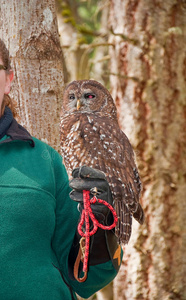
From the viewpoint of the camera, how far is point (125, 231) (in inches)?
82.0

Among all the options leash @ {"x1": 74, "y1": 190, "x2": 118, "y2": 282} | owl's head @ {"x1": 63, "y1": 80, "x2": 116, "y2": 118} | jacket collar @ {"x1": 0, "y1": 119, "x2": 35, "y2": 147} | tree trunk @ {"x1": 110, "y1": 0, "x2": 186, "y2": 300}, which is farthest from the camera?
tree trunk @ {"x1": 110, "y1": 0, "x2": 186, "y2": 300}

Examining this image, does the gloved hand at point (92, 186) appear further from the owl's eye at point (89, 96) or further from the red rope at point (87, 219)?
the owl's eye at point (89, 96)

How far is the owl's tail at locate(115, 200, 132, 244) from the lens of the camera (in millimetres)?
2057

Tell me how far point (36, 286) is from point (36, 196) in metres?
0.41

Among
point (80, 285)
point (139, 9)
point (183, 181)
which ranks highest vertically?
point (139, 9)

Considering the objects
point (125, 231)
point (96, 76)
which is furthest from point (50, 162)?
point (96, 76)

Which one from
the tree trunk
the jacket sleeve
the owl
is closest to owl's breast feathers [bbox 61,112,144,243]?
the owl

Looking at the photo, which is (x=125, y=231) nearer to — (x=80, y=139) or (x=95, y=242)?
(x=95, y=242)

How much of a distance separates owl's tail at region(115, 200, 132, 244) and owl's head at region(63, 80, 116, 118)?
795 millimetres

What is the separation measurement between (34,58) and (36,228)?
1.17m

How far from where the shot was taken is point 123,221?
209 centimetres

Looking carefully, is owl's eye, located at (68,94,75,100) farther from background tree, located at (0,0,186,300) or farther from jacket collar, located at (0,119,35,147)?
background tree, located at (0,0,186,300)

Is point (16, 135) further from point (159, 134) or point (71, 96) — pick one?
point (159, 134)

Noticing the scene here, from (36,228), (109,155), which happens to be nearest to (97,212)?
(36,228)
